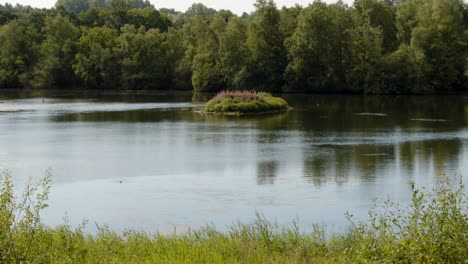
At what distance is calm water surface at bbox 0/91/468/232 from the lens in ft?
52.9

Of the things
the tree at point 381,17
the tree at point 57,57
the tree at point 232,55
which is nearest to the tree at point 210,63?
the tree at point 232,55

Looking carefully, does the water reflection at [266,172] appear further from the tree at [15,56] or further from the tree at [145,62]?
the tree at [15,56]

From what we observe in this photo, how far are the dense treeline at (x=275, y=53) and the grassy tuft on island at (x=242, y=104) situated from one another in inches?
1113

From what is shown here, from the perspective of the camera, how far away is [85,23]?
120938mm

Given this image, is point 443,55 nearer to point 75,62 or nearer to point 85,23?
point 75,62

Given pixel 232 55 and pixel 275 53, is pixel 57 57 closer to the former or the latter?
pixel 232 55

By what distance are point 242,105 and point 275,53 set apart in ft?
116

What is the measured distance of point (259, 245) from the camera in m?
10.3

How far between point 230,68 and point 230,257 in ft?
249

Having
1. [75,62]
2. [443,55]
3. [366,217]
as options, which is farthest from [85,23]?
[366,217]

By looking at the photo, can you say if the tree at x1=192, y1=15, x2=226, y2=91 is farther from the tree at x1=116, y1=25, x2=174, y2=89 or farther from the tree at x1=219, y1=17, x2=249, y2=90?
the tree at x1=116, y1=25, x2=174, y2=89

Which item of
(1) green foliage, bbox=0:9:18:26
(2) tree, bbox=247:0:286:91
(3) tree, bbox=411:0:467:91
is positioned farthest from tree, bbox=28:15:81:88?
(3) tree, bbox=411:0:467:91

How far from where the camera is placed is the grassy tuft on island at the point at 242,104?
2008 inches

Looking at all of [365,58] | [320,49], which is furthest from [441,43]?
[320,49]
